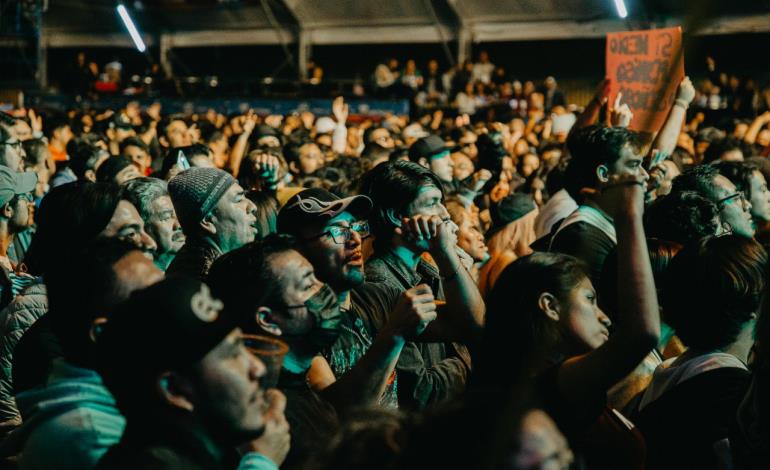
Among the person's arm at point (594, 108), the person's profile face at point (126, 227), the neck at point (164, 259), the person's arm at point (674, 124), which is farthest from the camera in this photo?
the person's arm at point (594, 108)

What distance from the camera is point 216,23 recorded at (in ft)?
101

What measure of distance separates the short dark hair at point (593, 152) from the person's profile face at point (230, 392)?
2911 millimetres

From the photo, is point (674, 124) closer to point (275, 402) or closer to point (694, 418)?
point (694, 418)

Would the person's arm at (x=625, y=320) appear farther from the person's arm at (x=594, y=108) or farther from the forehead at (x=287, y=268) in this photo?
the person's arm at (x=594, y=108)

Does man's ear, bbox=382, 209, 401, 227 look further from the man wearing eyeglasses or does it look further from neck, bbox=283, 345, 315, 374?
the man wearing eyeglasses

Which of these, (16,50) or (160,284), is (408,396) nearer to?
(160,284)

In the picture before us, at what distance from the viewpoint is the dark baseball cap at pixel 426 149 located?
23.7ft

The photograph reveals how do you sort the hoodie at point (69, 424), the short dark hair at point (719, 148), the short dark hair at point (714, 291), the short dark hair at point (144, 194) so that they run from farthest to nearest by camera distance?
the short dark hair at point (719, 148), the short dark hair at point (144, 194), the short dark hair at point (714, 291), the hoodie at point (69, 424)

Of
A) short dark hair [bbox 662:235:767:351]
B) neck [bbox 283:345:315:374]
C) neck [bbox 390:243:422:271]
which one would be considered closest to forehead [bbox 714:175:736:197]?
neck [bbox 390:243:422:271]

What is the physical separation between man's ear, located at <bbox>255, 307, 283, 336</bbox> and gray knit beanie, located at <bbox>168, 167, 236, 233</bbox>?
1.38 metres

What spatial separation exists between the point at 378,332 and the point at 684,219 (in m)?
1.72

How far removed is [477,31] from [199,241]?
24.4 meters

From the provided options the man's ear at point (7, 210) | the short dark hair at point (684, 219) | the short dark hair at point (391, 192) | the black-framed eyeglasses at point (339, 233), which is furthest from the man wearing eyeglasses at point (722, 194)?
the man's ear at point (7, 210)

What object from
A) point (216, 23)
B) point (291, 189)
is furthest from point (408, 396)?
point (216, 23)
